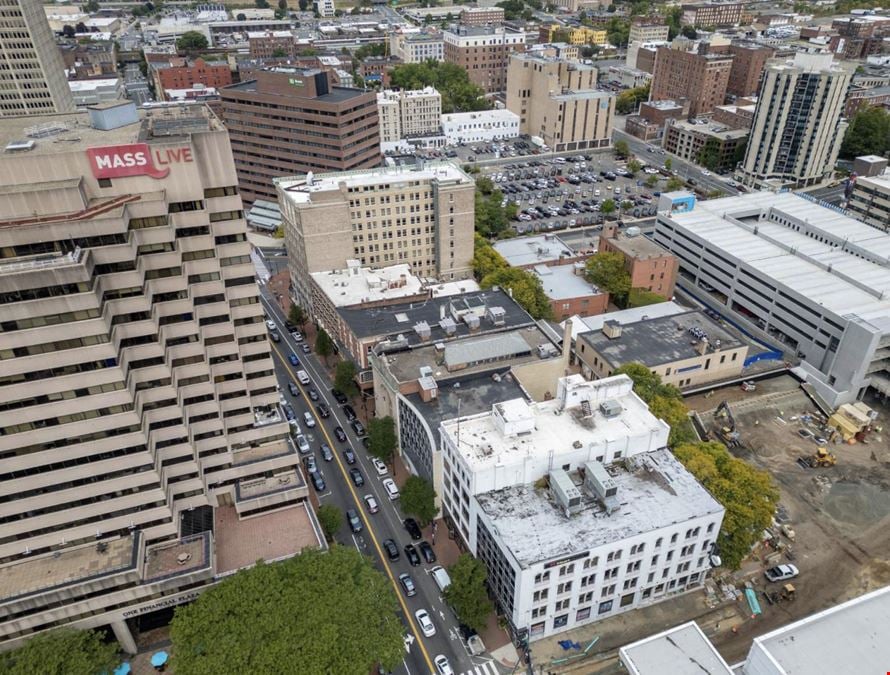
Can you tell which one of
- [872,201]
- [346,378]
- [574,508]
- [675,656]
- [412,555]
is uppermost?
[574,508]

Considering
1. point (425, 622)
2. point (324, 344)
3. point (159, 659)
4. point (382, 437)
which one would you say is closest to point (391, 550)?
point (425, 622)

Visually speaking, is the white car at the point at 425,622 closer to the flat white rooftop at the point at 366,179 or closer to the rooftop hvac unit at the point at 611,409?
the rooftop hvac unit at the point at 611,409

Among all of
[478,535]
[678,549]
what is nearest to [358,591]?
[478,535]

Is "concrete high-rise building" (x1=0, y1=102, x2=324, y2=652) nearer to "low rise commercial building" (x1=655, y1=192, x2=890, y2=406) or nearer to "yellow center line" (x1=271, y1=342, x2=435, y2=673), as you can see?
"yellow center line" (x1=271, y1=342, x2=435, y2=673)

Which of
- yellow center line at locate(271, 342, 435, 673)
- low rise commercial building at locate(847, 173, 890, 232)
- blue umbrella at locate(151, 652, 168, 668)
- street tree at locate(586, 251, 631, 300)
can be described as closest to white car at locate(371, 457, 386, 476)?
yellow center line at locate(271, 342, 435, 673)

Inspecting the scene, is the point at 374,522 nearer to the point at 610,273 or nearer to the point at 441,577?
the point at 441,577

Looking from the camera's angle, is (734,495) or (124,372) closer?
(124,372)
